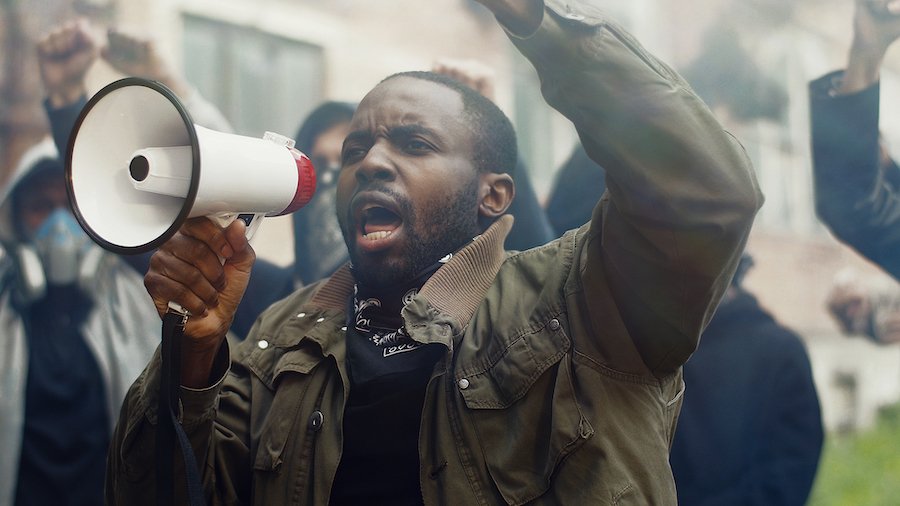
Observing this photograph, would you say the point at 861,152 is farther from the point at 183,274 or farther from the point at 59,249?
the point at 59,249

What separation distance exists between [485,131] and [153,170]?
1.09m

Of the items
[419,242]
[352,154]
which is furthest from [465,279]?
[352,154]

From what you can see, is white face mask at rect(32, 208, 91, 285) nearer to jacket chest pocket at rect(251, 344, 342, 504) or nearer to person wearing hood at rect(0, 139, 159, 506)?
person wearing hood at rect(0, 139, 159, 506)

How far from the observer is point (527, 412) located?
1.90 metres

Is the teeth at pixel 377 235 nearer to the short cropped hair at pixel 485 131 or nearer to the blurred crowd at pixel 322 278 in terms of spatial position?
the short cropped hair at pixel 485 131

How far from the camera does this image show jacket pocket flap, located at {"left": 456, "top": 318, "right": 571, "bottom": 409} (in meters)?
1.90

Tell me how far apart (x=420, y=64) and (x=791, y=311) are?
5.61ft

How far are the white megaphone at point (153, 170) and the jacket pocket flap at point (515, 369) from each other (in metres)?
0.59

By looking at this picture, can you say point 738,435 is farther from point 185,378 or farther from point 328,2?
point 328,2

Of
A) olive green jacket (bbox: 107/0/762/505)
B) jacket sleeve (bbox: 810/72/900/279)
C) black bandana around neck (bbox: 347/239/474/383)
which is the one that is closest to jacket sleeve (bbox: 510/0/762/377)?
olive green jacket (bbox: 107/0/762/505)

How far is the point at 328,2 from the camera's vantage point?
3.45m

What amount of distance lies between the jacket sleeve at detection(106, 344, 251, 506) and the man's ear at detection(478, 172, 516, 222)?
853 mm

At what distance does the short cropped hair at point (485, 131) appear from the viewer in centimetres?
247

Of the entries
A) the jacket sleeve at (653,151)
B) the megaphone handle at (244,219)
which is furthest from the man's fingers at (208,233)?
the jacket sleeve at (653,151)
